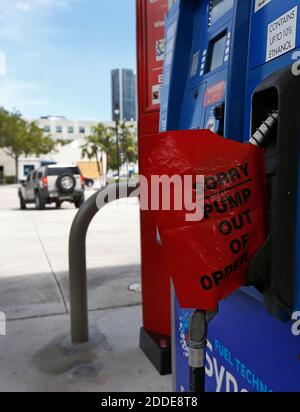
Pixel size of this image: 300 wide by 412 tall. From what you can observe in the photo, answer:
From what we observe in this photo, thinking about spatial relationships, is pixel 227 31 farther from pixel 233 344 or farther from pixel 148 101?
pixel 148 101

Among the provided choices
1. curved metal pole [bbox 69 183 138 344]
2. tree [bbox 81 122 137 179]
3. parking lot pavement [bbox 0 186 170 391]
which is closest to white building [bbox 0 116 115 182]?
tree [bbox 81 122 137 179]

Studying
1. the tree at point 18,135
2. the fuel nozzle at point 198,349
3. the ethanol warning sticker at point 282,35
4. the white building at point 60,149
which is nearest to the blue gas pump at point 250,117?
the ethanol warning sticker at point 282,35

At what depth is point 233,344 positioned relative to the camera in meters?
1.54

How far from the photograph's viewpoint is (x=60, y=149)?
58094 mm

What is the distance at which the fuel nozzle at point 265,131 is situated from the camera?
1.14m

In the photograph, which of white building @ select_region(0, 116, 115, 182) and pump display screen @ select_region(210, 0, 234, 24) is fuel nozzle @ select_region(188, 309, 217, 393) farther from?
white building @ select_region(0, 116, 115, 182)

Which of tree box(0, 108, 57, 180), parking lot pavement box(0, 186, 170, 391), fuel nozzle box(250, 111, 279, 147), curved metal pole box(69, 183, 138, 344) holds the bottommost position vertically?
parking lot pavement box(0, 186, 170, 391)

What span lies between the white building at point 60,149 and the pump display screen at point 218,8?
48803 millimetres

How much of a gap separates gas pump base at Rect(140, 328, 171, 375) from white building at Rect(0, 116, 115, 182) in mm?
47501

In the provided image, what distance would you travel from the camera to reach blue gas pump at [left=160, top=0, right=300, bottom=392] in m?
1.11

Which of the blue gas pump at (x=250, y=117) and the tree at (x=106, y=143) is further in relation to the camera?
the tree at (x=106, y=143)

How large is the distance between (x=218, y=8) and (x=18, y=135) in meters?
42.5

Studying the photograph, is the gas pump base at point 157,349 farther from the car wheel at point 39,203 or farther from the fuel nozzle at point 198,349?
the car wheel at point 39,203

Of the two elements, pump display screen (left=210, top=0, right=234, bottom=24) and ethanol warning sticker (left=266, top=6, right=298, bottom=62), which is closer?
ethanol warning sticker (left=266, top=6, right=298, bottom=62)
